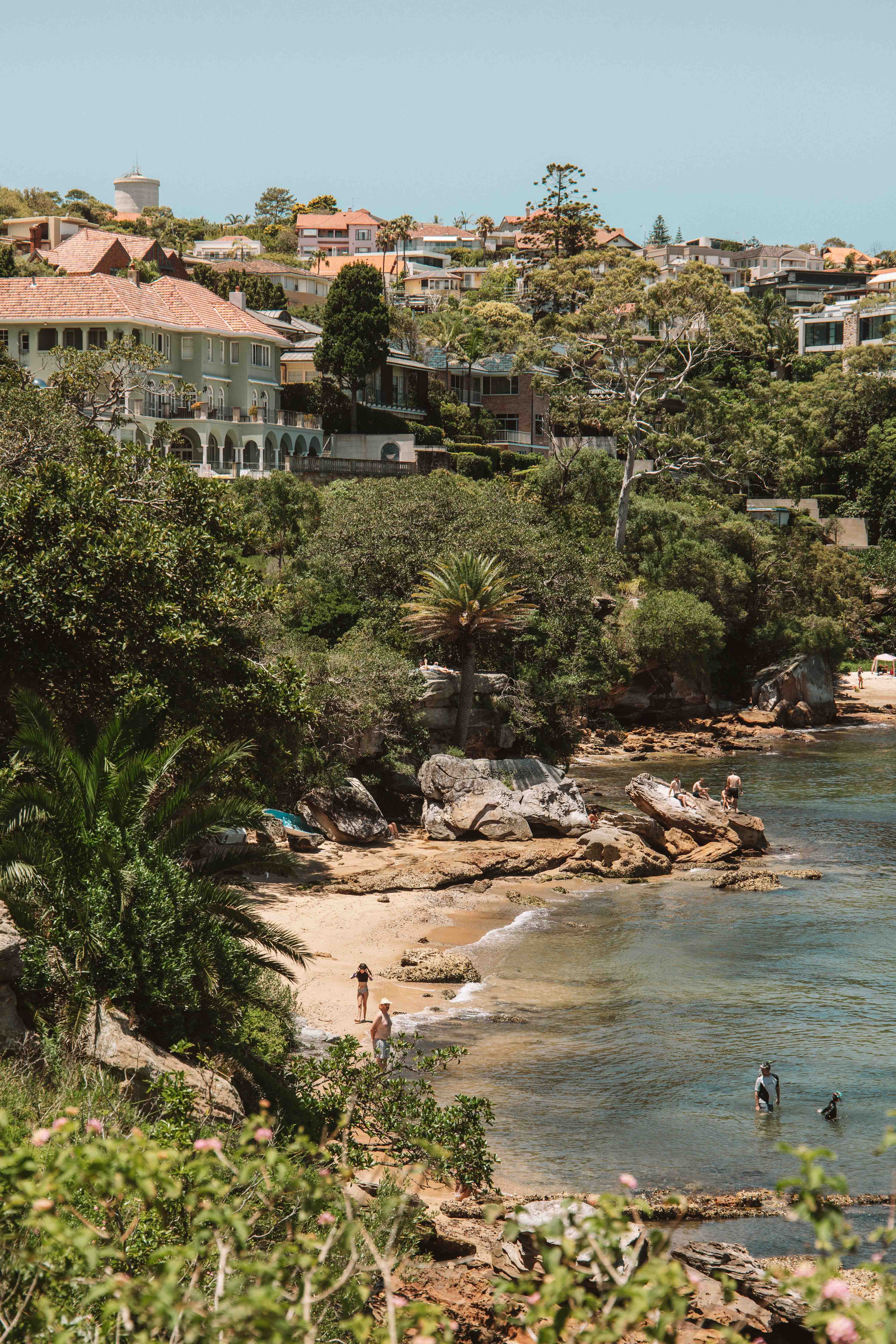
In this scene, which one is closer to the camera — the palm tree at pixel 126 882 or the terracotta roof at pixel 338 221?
the palm tree at pixel 126 882

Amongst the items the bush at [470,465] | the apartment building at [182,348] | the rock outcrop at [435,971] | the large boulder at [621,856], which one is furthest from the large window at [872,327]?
the rock outcrop at [435,971]

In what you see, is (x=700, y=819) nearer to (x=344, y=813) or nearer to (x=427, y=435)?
(x=344, y=813)

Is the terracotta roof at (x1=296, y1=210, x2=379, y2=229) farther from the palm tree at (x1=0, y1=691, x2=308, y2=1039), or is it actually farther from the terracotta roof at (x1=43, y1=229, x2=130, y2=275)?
the palm tree at (x1=0, y1=691, x2=308, y2=1039)

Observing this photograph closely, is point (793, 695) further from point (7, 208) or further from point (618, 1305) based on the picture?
point (7, 208)

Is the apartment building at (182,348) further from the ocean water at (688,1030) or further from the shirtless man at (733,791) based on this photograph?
the ocean water at (688,1030)

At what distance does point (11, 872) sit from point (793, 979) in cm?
1486

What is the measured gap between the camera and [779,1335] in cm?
1223

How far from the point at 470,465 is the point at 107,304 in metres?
21.0

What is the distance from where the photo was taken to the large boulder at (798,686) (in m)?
55.4

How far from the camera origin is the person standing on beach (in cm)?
1728

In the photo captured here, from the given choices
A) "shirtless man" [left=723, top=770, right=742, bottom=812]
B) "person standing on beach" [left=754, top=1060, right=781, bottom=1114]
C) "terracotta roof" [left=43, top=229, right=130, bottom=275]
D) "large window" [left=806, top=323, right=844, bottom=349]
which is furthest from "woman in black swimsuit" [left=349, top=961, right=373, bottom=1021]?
"large window" [left=806, top=323, right=844, bottom=349]

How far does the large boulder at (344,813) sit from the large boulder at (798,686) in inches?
1132

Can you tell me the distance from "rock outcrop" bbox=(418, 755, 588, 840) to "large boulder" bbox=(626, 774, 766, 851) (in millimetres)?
1693

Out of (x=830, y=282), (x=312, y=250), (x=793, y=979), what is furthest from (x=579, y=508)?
(x=312, y=250)
